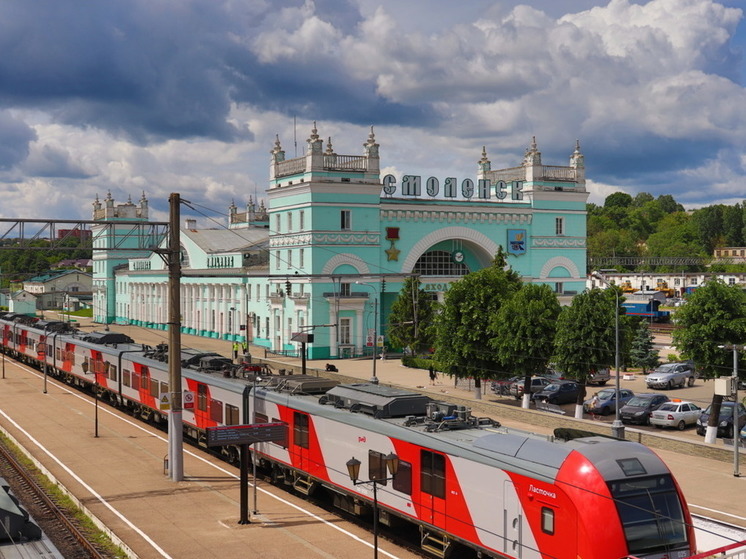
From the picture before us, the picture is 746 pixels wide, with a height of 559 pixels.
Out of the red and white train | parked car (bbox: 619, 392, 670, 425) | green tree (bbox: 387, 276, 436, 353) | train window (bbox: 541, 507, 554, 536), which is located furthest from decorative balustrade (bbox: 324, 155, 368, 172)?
train window (bbox: 541, 507, 554, 536)

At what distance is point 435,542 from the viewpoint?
744 inches

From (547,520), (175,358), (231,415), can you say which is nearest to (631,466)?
(547,520)

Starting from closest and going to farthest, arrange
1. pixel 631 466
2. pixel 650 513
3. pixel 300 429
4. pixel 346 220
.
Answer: pixel 650 513
pixel 631 466
pixel 300 429
pixel 346 220

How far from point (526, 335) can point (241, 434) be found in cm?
2255

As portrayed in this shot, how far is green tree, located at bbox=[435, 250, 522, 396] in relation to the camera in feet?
144

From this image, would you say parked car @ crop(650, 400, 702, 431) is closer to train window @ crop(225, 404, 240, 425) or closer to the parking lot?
the parking lot

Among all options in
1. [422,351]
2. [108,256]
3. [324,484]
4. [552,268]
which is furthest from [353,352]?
[108,256]

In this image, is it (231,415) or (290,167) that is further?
(290,167)

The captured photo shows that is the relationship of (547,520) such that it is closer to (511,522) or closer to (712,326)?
(511,522)

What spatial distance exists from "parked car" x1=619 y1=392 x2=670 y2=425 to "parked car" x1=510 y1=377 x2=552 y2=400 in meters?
7.52

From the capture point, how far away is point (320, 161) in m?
60.2

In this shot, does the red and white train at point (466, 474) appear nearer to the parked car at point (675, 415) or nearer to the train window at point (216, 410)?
the train window at point (216, 410)

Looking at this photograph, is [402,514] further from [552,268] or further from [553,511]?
[552,268]

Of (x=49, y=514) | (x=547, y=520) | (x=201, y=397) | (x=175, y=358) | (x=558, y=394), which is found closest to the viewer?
(x=547, y=520)
